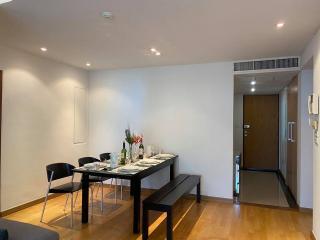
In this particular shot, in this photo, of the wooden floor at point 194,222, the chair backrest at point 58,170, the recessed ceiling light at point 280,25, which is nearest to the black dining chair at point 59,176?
the chair backrest at point 58,170

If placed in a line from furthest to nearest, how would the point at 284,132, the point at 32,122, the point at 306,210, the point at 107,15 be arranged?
the point at 284,132 → the point at 32,122 → the point at 306,210 → the point at 107,15

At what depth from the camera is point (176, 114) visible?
455 centimetres

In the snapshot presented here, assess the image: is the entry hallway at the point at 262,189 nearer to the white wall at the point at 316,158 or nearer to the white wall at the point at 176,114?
the white wall at the point at 176,114

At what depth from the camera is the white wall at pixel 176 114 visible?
4.28 metres

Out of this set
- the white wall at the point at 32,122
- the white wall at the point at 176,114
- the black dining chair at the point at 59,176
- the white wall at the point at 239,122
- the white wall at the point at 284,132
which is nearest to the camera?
the black dining chair at the point at 59,176

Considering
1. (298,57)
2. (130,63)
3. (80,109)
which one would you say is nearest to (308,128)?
(298,57)

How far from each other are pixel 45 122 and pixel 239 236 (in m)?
3.40

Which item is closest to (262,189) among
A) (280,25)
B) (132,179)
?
(132,179)

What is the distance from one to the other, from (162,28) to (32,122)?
2580 millimetres

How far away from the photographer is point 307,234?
309 centimetres

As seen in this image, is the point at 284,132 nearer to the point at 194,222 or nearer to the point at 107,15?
the point at 194,222

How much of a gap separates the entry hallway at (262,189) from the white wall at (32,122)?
3434 mm

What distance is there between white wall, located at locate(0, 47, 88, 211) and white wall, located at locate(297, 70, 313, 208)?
156 inches

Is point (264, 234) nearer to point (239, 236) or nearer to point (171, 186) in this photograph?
point (239, 236)
